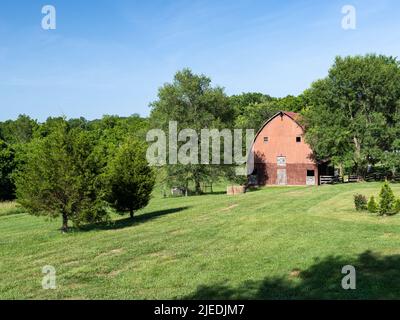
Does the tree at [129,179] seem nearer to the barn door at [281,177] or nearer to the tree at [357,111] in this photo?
the tree at [357,111]

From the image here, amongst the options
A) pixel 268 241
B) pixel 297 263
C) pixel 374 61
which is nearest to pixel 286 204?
pixel 268 241

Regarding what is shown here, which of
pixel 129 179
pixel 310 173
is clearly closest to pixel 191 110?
pixel 310 173

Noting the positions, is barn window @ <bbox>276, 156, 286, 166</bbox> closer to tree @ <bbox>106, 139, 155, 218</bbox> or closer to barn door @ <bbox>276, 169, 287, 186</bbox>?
barn door @ <bbox>276, 169, 287, 186</bbox>

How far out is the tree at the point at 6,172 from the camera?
177 feet

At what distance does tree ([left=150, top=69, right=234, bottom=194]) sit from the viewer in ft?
139

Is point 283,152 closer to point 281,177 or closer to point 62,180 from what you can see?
point 281,177

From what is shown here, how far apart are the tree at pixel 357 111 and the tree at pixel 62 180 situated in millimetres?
32993

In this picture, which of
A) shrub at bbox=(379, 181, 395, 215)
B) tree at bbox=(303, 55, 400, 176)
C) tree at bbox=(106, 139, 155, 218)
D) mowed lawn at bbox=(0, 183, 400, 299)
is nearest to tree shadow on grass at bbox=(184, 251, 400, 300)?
mowed lawn at bbox=(0, 183, 400, 299)

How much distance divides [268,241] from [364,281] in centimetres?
532

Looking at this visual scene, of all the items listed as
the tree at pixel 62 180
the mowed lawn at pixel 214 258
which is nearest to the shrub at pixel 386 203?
the mowed lawn at pixel 214 258

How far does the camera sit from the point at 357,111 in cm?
4744

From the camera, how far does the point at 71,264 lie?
41.0ft

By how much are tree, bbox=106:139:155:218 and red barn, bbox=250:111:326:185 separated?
99.3 ft
